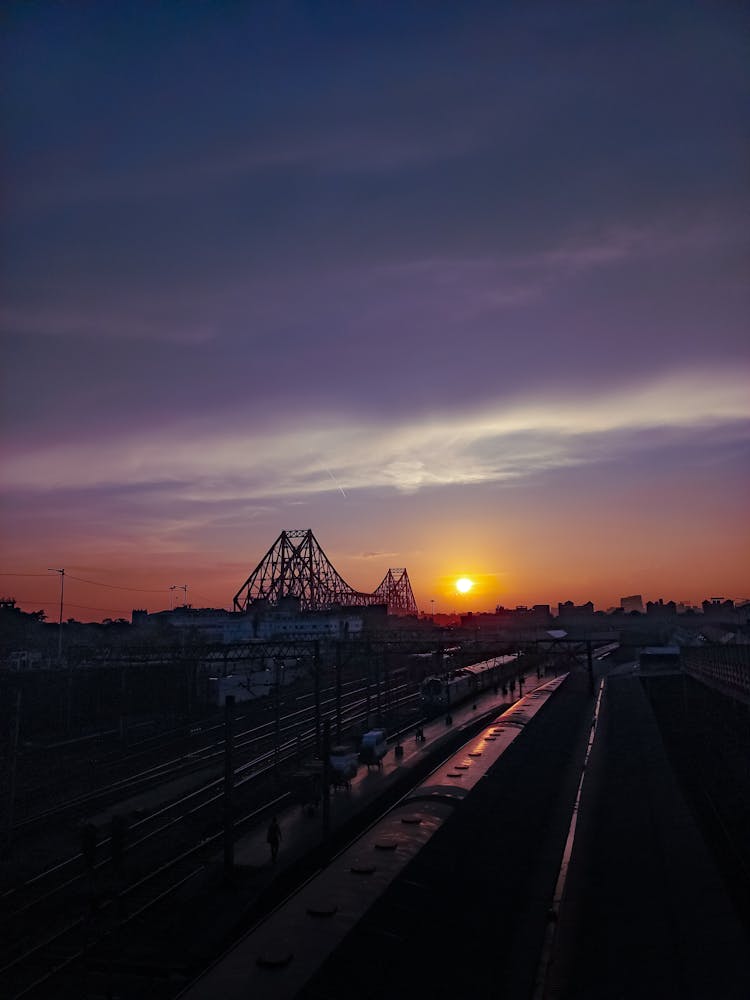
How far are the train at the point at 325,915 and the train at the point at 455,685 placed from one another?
35.4 m

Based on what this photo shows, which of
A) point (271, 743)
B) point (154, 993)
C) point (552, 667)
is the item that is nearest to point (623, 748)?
point (271, 743)

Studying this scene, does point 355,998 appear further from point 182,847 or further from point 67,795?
point 67,795

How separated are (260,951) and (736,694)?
1691 inches

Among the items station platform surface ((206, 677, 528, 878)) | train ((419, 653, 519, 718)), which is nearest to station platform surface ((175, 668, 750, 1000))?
station platform surface ((206, 677, 528, 878))

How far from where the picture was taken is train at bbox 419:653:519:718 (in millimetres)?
55344

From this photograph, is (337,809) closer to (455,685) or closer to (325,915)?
(325,915)

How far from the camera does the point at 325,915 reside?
476 inches

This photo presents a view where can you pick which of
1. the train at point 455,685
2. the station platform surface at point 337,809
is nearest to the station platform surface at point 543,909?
the station platform surface at point 337,809

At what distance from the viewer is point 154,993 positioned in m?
13.6

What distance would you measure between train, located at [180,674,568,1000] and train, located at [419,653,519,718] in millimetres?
35355

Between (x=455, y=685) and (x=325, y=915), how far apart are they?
4893cm

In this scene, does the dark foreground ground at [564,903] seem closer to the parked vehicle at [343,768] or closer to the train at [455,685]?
the parked vehicle at [343,768]

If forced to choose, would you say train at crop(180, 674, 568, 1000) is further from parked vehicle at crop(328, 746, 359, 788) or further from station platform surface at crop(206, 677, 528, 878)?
parked vehicle at crop(328, 746, 359, 788)

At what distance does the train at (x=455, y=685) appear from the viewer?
2179 inches
